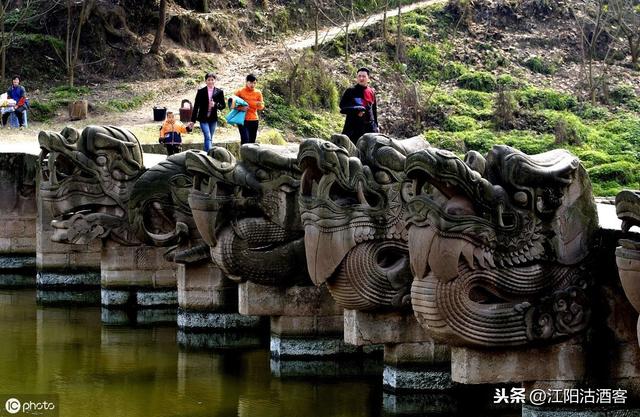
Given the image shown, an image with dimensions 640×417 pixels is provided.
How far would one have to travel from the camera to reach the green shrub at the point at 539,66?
44.8m

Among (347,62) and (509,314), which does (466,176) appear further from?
(347,62)

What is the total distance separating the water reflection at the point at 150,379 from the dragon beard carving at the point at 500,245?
3.20 m

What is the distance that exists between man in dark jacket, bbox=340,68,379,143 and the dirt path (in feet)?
31.7

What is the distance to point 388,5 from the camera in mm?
49656

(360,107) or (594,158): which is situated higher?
(360,107)

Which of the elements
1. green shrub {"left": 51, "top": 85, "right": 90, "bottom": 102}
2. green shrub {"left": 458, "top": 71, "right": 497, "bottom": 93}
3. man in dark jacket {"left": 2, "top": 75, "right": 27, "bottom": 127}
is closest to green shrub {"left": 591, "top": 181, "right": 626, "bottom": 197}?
green shrub {"left": 458, "top": 71, "right": 497, "bottom": 93}

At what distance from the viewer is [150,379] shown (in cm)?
1847

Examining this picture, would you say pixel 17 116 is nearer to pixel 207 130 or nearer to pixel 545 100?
pixel 207 130

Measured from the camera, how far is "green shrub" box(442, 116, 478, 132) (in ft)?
127

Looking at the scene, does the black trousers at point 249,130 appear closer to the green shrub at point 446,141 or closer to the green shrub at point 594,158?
the green shrub at point 594,158

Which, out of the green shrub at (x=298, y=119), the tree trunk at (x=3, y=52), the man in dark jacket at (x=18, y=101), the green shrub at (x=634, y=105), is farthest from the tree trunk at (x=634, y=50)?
the tree trunk at (x=3, y=52)

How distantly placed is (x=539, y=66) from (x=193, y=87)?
1065 cm

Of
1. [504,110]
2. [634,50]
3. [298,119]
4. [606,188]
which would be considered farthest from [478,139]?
[634,50]

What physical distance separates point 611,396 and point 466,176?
249 centimetres
